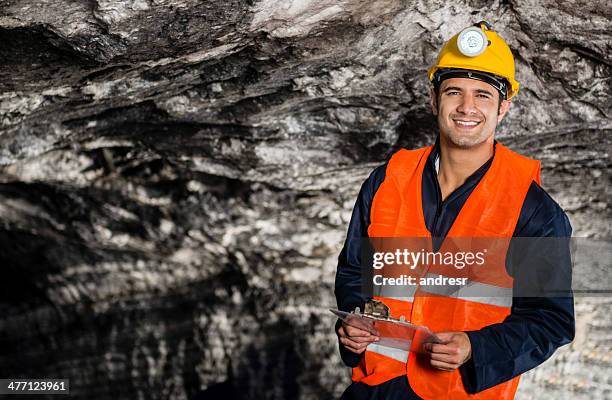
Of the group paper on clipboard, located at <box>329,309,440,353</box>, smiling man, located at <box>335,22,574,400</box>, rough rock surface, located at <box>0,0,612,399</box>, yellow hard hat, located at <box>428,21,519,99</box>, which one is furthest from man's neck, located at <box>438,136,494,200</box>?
rough rock surface, located at <box>0,0,612,399</box>

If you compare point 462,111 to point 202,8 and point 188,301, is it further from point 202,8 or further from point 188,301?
point 188,301

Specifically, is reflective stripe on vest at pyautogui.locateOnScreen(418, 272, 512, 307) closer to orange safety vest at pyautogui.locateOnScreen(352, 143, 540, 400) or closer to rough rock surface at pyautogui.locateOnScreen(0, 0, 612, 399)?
orange safety vest at pyautogui.locateOnScreen(352, 143, 540, 400)

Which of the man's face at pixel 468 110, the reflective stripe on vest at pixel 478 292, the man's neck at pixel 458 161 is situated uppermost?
the man's face at pixel 468 110

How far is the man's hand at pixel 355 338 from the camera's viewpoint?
1594 millimetres

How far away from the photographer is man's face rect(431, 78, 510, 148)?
62.6 inches

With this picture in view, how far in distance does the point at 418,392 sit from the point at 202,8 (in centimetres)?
94

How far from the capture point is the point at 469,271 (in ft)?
5.31

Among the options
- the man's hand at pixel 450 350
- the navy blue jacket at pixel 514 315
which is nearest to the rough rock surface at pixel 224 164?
the navy blue jacket at pixel 514 315

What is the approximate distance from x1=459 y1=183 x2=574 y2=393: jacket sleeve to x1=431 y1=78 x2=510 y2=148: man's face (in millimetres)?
188

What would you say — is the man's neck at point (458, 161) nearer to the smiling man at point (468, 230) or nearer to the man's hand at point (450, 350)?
the smiling man at point (468, 230)

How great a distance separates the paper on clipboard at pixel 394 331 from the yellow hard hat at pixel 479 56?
47 centimetres

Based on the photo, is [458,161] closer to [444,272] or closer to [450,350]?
[444,272]

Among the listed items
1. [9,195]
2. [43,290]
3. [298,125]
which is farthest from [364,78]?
[43,290]

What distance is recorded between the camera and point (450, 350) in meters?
1.47
